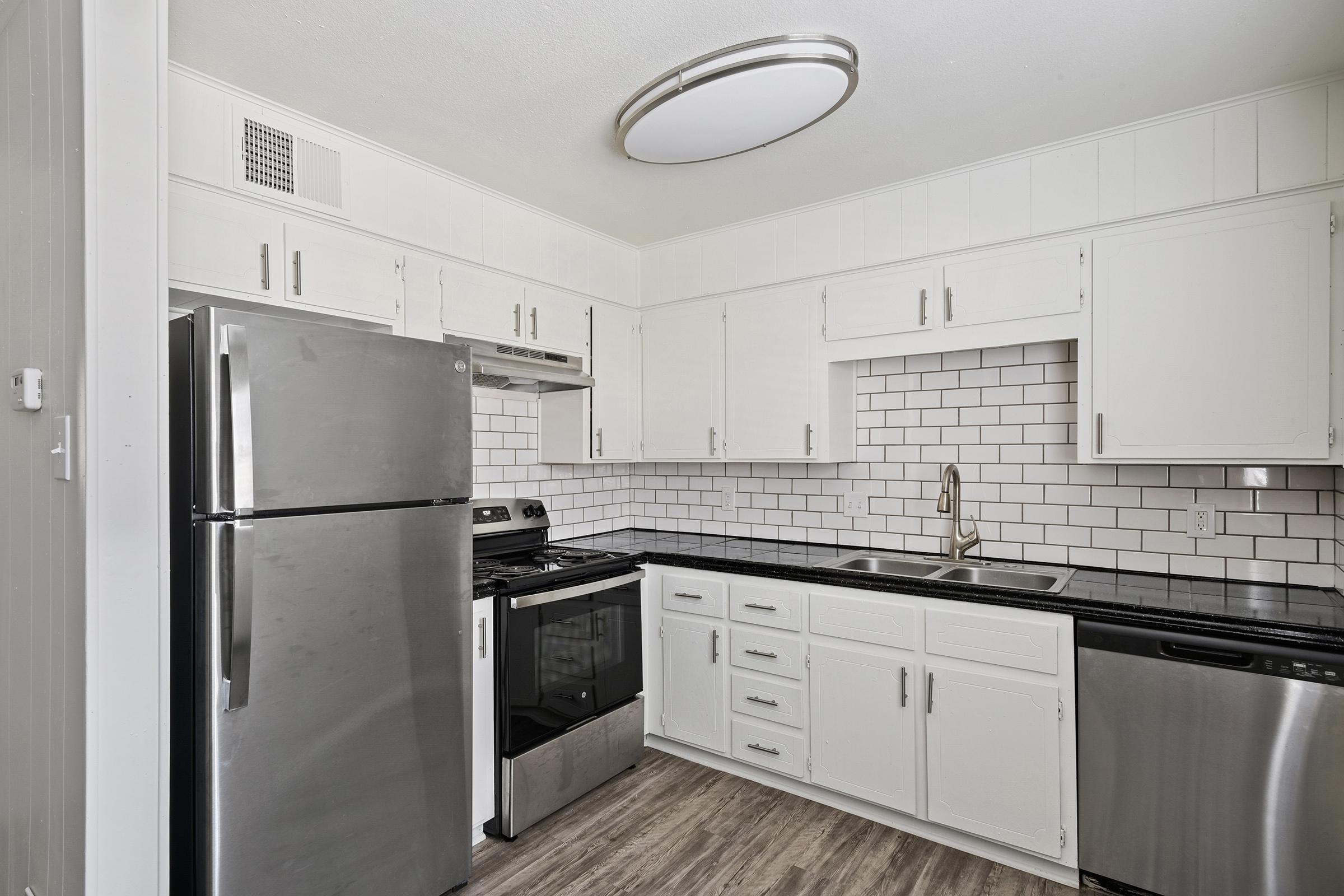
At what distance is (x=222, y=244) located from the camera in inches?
85.0

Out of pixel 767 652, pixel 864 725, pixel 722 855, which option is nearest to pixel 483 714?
pixel 722 855

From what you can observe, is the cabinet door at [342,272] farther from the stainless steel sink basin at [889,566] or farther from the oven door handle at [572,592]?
the stainless steel sink basin at [889,566]

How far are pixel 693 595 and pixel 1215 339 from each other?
2138 millimetres

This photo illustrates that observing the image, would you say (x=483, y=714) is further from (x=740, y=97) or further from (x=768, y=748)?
(x=740, y=97)

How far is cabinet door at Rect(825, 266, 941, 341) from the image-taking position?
2.90 m

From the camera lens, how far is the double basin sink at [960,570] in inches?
105

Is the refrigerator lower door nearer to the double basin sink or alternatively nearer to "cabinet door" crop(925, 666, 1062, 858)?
the double basin sink

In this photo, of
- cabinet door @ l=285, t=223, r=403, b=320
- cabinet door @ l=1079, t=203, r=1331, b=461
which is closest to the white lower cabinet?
cabinet door @ l=1079, t=203, r=1331, b=461

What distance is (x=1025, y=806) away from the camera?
232 centimetres

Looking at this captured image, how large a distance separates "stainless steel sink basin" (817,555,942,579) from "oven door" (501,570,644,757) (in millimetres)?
894

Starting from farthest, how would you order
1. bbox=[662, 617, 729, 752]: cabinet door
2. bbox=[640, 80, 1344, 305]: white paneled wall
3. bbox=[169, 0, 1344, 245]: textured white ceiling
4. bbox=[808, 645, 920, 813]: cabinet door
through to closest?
bbox=[662, 617, 729, 752]: cabinet door → bbox=[808, 645, 920, 813]: cabinet door → bbox=[640, 80, 1344, 305]: white paneled wall → bbox=[169, 0, 1344, 245]: textured white ceiling

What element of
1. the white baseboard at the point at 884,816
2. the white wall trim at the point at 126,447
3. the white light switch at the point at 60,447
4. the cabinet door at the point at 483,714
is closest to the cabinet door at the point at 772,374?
the white baseboard at the point at 884,816

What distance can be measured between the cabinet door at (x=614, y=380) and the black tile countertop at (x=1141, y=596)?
642mm

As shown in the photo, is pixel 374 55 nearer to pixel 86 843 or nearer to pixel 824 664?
pixel 86 843
